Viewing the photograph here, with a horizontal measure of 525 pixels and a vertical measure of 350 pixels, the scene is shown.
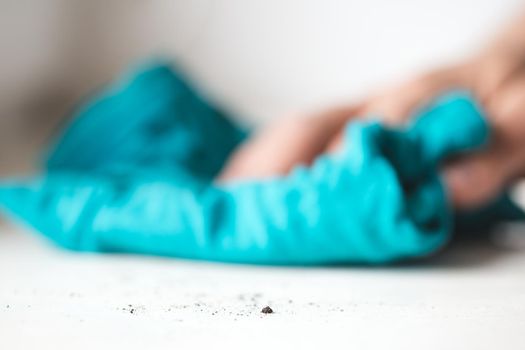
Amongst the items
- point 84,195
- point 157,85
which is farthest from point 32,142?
point 84,195

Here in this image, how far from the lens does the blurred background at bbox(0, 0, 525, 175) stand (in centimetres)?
142

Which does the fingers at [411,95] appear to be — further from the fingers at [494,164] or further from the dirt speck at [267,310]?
the dirt speck at [267,310]

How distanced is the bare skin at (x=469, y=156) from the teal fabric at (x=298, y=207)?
46 mm

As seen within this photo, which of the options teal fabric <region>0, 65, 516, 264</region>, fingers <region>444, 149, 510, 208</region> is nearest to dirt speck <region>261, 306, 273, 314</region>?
teal fabric <region>0, 65, 516, 264</region>

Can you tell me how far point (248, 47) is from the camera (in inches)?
58.9

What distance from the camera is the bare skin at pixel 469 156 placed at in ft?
2.66

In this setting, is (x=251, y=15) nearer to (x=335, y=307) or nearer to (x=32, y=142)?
(x=32, y=142)

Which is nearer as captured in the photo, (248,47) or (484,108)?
(484,108)

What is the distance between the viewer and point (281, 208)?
72 centimetres

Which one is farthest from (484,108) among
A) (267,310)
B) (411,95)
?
(267,310)

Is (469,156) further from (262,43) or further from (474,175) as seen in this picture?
(262,43)

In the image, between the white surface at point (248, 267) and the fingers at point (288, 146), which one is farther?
the fingers at point (288, 146)

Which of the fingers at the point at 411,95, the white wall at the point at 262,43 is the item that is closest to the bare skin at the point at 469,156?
the fingers at the point at 411,95

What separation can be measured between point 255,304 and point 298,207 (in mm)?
163
